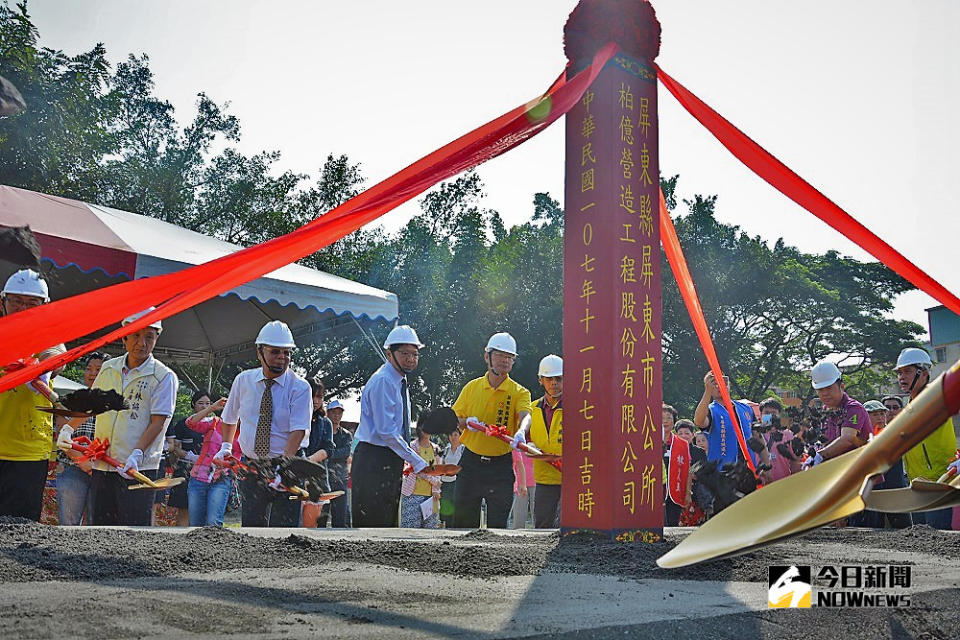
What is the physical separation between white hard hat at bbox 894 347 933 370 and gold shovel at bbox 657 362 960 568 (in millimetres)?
5276

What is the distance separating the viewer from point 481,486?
6559 mm

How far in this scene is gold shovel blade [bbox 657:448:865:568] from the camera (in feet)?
5.98

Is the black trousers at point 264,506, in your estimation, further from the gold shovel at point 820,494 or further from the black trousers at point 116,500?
the gold shovel at point 820,494

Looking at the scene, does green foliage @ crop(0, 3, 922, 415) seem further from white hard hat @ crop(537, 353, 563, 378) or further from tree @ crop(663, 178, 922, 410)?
white hard hat @ crop(537, 353, 563, 378)

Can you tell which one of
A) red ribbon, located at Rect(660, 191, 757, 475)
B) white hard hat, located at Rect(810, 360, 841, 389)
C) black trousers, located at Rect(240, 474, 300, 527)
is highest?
red ribbon, located at Rect(660, 191, 757, 475)

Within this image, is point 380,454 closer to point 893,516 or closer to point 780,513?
point 780,513

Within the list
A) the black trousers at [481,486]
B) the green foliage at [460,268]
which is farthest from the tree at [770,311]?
the black trousers at [481,486]

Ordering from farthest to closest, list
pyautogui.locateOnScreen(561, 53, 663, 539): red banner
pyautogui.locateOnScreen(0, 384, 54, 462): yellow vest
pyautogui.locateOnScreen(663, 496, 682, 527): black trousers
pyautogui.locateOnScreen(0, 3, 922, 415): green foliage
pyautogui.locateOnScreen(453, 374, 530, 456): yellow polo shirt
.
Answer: pyautogui.locateOnScreen(0, 3, 922, 415): green foliage < pyautogui.locateOnScreen(663, 496, 682, 527): black trousers < pyautogui.locateOnScreen(453, 374, 530, 456): yellow polo shirt < pyautogui.locateOnScreen(0, 384, 54, 462): yellow vest < pyautogui.locateOnScreen(561, 53, 663, 539): red banner

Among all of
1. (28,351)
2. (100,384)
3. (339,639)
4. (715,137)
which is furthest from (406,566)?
(100,384)

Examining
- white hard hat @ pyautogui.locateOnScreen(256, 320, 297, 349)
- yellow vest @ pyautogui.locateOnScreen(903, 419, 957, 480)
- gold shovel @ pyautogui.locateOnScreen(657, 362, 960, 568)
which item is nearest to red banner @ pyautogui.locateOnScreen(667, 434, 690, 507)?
yellow vest @ pyautogui.locateOnScreen(903, 419, 957, 480)

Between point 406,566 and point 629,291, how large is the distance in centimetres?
188

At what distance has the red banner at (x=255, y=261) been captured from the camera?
3152 mm

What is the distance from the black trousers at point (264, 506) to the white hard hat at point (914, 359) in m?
4.80

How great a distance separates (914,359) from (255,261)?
5.54 meters
